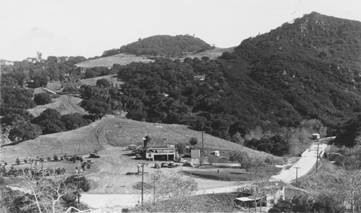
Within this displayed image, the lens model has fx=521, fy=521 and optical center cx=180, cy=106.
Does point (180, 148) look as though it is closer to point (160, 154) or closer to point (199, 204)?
point (160, 154)

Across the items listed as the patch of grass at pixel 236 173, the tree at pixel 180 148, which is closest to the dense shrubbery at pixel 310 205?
the patch of grass at pixel 236 173

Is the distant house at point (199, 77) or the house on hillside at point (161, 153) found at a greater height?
the distant house at point (199, 77)

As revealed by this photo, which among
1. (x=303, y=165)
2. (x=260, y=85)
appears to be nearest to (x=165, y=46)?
(x=260, y=85)

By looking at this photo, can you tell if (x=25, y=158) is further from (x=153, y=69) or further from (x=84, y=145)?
(x=153, y=69)

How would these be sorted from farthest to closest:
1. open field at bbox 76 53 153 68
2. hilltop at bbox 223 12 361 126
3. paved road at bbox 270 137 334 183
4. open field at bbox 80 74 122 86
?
open field at bbox 76 53 153 68
open field at bbox 80 74 122 86
hilltop at bbox 223 12 361 126
paved road at bbox 270 137 334 183

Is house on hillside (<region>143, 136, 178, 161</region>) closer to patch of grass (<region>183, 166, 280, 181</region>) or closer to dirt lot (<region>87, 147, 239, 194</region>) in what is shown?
dirt lot (<region>87, 147, 239, 194</region>)

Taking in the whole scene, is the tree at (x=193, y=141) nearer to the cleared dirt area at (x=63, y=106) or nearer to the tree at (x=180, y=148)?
the tree at (x=180, y=148)

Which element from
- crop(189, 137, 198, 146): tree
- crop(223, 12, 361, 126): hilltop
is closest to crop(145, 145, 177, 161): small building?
crop(189, 137, 198, 146): tree
